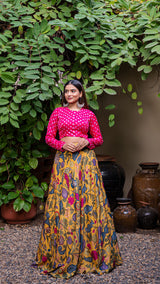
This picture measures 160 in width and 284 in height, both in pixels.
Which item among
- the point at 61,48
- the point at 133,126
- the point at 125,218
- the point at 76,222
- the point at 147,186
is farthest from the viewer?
the point at 133,126

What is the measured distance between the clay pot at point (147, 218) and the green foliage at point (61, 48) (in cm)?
130

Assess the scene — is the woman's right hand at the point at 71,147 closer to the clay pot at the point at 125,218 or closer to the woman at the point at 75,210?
the woman at the point at 75,210

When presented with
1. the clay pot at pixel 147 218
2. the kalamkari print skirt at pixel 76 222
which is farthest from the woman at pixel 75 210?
the clay pot at pixel 147 218

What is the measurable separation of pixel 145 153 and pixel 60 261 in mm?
2779

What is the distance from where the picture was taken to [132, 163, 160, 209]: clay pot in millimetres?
4250

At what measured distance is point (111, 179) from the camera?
168 inches

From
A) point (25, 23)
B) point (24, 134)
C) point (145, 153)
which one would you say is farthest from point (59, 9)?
point (145, 153)

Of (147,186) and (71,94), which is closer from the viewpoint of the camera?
(71,94)

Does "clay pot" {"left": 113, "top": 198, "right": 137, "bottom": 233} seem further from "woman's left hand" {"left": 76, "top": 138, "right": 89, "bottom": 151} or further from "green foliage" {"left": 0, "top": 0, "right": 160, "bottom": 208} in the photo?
"woman's left hand" {"left": 76, "top": 138, "right": 89, "bottom": 151}

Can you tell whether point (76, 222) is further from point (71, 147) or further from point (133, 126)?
point (133, 126)

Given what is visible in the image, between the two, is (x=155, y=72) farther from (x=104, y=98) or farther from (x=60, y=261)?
(x=60, y=261)

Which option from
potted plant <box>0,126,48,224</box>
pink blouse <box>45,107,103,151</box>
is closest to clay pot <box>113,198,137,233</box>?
potted plant <box>0,126,48,224</box>

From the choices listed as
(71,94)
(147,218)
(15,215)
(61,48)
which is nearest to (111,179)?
(147,218)

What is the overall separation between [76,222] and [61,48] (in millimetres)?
1816
